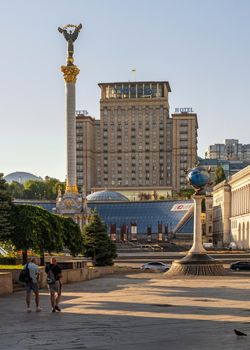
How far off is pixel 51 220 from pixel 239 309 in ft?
Result: 74.9

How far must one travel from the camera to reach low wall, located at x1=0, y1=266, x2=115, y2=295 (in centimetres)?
3219

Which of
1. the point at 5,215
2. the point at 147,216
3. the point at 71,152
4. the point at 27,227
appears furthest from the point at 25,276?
the point at 147,216

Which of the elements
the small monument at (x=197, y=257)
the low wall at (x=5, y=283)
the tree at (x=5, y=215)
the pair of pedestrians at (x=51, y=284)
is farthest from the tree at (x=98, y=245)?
the pair of pedestrians at (x=51, y=284)

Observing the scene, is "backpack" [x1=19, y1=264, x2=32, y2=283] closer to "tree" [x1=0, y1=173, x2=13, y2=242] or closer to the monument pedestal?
"tree" [x1=0, y1=173, x2=13, y2=242]

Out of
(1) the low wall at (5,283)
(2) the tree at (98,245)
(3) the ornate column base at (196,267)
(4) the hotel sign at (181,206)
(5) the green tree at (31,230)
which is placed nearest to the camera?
(1) the low wall at (5,283)

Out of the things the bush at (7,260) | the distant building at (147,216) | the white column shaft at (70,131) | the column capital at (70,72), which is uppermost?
the column capital at (70,72)

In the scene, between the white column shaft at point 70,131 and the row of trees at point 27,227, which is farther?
the white column shaft at point 70,131

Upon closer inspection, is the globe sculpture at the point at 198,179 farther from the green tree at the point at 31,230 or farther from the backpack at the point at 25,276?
the backpack at the point at 25,276

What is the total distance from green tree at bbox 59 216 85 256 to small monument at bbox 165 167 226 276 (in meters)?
6.67

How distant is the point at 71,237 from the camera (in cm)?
5197

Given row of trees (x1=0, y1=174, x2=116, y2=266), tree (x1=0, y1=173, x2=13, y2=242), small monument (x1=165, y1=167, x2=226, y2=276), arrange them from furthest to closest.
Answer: small monument (x1=165, y1=167, x2=226, y2=276) < row of trees (x1=0, y1=174, x2=116, y2=266) < tree (x1=0, y1=173, x2=13, y2=242)

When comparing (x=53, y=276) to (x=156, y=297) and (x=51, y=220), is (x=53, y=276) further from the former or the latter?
(x=51, y=220)

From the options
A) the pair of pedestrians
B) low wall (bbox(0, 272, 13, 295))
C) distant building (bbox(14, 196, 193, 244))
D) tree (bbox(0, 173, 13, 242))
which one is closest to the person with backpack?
the pair of pedestrians

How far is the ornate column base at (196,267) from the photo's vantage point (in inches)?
1981
